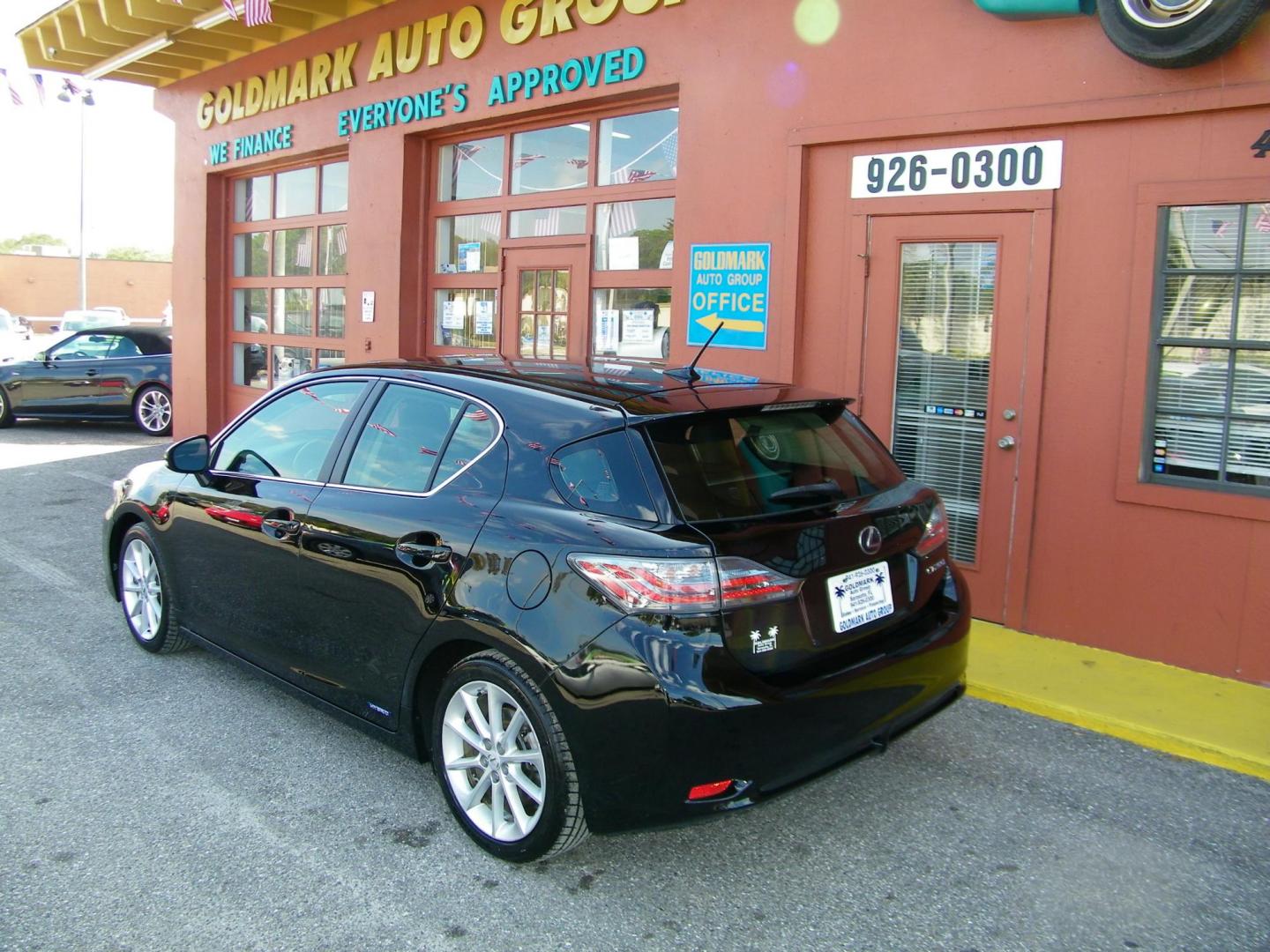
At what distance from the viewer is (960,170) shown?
5.91m

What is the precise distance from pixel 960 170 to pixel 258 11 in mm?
6514

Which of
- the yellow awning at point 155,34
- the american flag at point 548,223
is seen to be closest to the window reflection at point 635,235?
the american flag at point 548,223

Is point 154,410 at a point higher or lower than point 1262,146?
lower

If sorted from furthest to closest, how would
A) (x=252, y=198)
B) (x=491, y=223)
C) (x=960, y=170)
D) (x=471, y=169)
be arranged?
1. (x=252, y=198)
2. (x=471, y=169)
3. (x=491, y=223)
4. (x=960, y=170)

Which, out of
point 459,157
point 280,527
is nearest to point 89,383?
→ point 459,157

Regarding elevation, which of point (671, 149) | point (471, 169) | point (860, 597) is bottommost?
point (860, 597)

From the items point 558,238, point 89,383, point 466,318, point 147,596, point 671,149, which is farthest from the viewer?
point 89,383

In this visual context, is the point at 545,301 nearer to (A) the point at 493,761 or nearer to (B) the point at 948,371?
(B) the point at 948,371

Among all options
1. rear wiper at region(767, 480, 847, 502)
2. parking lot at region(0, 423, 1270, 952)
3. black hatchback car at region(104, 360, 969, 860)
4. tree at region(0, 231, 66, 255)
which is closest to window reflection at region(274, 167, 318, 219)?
parking lot at region(0, 423, 1270, 952)

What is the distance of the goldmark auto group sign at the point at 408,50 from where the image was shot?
26.0ft

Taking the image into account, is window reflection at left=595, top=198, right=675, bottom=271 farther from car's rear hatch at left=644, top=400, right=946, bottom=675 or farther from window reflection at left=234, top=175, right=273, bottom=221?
window reflection at left=234, top=175, right=273, bottom=221

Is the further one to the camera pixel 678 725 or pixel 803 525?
pixel 803 525

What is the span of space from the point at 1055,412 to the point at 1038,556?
79 cm

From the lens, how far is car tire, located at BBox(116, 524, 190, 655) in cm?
499
